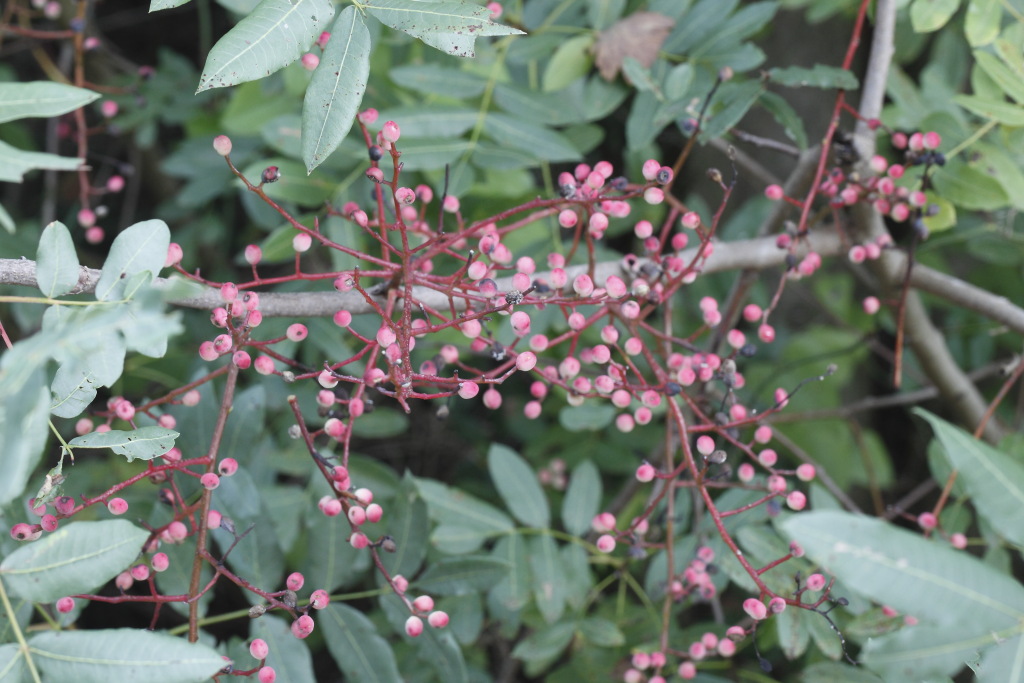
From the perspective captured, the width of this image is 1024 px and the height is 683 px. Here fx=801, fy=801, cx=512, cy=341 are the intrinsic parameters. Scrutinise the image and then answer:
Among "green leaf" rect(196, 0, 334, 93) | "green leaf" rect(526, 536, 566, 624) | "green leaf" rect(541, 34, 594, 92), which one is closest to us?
"green leaf" rect(196, 0, 334, 93)

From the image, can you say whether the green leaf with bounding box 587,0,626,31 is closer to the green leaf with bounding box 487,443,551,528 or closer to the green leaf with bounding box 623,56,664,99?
the green leaf with bounding box 623,56,664,99

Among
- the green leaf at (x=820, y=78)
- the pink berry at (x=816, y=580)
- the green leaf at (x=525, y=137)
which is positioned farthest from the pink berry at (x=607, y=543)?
the green leaf at (x=820, y=78)

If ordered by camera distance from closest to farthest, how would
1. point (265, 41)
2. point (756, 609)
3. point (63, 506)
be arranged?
point (265, 41) → point (63, 506) → point (756, 609)

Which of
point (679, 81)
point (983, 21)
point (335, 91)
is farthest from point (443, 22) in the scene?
point (983, 21)

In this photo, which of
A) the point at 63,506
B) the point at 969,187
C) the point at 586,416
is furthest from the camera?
the point at 586,416

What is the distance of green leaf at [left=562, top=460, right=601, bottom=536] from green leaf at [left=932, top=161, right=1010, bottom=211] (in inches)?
31.6

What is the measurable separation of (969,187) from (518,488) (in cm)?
95

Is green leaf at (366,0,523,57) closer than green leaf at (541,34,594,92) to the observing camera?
Yes

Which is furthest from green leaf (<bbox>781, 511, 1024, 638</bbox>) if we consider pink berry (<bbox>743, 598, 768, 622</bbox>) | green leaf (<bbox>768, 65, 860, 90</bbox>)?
green leaf (<bbox>768, 65, 860, 90</bbox>)

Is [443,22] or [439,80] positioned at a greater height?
[443,22]

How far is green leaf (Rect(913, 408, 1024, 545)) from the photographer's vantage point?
660 mm

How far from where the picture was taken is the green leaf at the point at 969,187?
136 centimetres

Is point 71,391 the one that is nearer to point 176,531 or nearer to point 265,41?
point 176,531

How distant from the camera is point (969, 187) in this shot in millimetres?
1383
